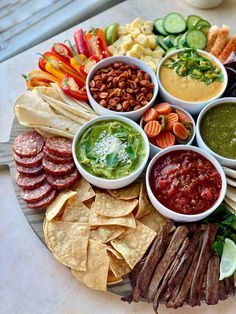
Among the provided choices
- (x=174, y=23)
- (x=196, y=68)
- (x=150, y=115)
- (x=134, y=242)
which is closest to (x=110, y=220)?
(x=134, y=242)

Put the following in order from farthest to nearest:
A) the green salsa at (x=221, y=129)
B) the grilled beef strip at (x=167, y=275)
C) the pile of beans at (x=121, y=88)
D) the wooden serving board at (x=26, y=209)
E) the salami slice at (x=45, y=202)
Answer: the pile of beans at (x=121, y=88) → the green salsa at (x=221, y=129) → the salami slice at (x=45, y=202) → the wooden serving board at (x=26, y=209) → the grilled beef strip at (x=167, y=275)

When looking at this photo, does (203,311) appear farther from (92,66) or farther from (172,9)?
(172,9)

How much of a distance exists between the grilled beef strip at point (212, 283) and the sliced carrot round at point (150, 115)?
1101 millimetres

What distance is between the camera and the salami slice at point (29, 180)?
Answer: 124 inches

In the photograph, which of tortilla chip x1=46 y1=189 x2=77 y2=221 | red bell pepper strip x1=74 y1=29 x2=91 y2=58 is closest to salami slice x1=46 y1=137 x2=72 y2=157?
tortilla chip x1=46 y1=189 x2=77 y2=221

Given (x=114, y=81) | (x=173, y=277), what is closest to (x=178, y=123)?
(x=114, y=81)

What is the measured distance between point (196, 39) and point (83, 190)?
168cm

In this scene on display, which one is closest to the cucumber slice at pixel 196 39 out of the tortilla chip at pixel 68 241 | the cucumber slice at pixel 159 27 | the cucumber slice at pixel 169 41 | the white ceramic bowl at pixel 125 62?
the cucumber slice at pixel 169 41

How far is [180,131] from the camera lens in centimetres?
334

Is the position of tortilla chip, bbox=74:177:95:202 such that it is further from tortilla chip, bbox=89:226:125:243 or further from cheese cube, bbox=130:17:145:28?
cheese cube, bbox=130:17:145:28

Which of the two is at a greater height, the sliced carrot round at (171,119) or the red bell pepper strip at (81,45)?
the red bell pepper strip at (81,45)

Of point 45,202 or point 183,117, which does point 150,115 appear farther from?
point 45,202

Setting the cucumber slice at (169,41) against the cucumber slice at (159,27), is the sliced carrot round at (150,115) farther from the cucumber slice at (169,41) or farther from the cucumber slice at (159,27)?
the cucumber slice at (159,27)

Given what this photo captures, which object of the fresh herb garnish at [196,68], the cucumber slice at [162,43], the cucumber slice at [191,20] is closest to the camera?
the fresh herb garnish at [196,68]
